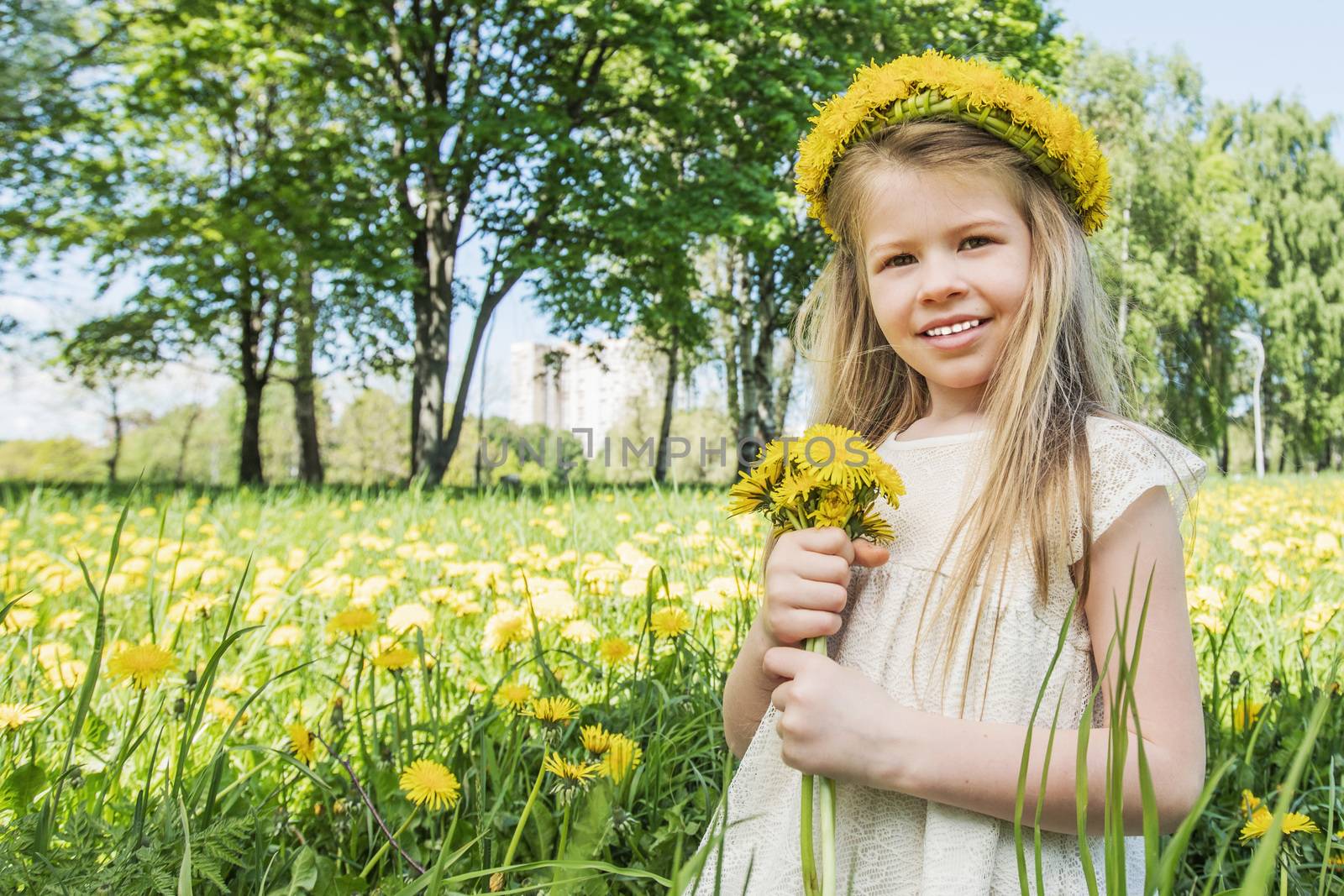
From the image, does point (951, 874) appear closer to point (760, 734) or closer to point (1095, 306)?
point (760, 734)

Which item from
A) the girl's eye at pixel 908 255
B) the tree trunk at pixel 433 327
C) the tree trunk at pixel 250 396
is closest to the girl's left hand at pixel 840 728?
the girl's eye at pixel 908 255

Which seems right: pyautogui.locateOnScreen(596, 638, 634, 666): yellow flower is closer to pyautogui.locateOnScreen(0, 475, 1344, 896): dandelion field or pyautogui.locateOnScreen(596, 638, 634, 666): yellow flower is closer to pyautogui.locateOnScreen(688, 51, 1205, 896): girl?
pyautogui.locateOnScreen(0, 475, 1344, 896): dandelion field

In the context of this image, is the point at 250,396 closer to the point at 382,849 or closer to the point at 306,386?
the point at 306,386

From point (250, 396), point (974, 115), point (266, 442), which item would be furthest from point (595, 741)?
point (266, 442)

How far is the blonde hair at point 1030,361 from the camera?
1082 millimetres

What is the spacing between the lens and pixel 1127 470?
106 cm

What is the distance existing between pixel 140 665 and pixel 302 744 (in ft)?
0.89

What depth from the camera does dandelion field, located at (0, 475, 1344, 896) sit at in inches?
42.1

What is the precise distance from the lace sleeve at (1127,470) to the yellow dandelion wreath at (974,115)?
35cm

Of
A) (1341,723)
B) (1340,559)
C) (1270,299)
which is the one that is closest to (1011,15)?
(1340,559)

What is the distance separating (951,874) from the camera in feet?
3.18

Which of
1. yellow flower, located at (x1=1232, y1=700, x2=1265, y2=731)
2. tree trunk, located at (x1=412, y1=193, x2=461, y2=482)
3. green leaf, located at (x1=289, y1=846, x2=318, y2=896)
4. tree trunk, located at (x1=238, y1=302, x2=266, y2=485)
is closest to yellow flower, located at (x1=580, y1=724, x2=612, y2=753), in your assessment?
green leaf, located at (x1=289, y1=846, x2=318, y2=896)

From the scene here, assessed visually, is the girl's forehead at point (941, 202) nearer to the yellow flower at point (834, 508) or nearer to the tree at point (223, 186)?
the yellow flower at point (834, 508)

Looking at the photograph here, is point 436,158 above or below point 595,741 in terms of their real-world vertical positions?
above
